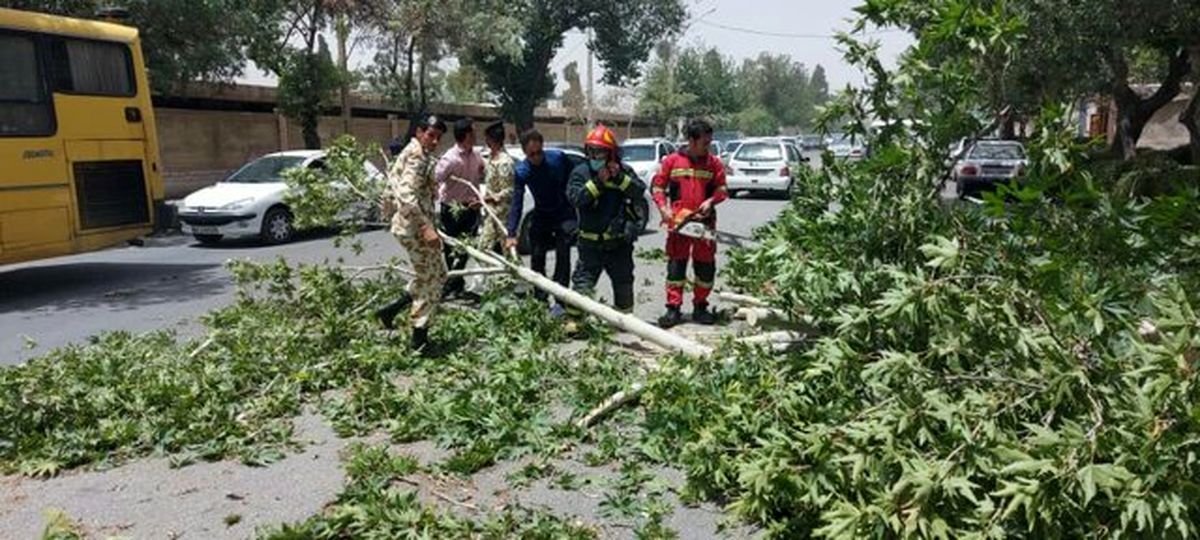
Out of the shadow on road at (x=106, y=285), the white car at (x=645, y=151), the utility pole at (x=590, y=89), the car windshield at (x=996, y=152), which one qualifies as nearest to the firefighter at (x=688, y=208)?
the shadow on road at (x=106, y=285)

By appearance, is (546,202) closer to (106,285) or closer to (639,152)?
(106,285)

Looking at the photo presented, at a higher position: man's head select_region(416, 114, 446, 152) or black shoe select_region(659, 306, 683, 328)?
man's head select_region(416, 114, 446, 152)

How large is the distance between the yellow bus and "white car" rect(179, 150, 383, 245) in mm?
2835

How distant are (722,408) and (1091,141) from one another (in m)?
1.90

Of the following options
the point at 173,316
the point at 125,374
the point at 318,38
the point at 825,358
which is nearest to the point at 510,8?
the point at 318,38

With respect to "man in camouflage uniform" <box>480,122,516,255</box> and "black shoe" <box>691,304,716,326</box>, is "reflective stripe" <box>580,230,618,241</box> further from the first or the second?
"man in camouflage uniform" <box>480,122,516,255</box>

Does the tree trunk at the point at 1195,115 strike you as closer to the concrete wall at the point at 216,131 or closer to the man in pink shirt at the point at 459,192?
the man in pink shirt at the point at 459,192

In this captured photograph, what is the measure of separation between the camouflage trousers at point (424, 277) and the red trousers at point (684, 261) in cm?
186

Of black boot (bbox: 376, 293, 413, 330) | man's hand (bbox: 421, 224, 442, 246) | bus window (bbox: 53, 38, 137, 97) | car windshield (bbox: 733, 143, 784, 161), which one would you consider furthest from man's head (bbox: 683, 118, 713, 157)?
car windshield (bbox: 733, 143, 784, 161)

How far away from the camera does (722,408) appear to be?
4.34m

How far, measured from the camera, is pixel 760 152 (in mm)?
22547

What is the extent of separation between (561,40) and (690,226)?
99.7 feet

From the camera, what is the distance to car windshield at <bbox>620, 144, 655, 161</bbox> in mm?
20281

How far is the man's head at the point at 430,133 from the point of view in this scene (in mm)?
6066
